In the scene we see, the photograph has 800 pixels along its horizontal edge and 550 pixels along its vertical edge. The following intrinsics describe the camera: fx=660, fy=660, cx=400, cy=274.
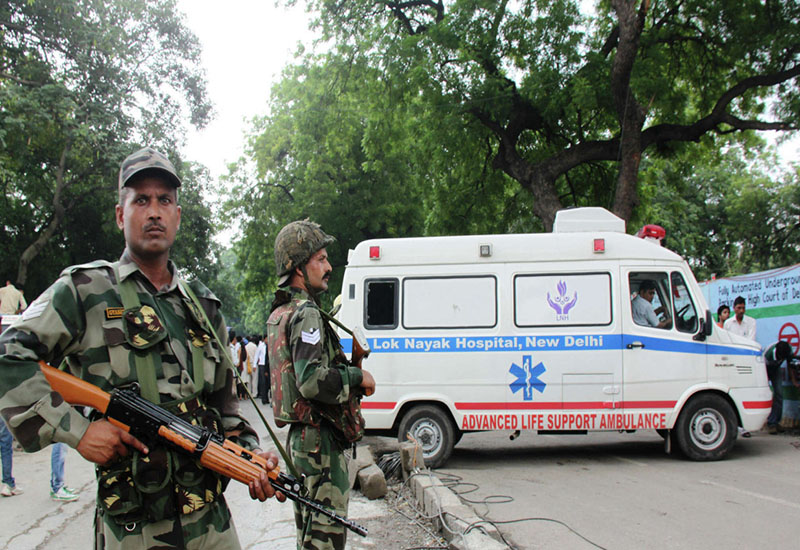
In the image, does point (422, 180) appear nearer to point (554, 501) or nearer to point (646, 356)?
point (646, 356)

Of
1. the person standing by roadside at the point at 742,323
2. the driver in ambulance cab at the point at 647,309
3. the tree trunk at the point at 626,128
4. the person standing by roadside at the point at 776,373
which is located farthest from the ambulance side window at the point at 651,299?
the tree trunk at the point at 626,128

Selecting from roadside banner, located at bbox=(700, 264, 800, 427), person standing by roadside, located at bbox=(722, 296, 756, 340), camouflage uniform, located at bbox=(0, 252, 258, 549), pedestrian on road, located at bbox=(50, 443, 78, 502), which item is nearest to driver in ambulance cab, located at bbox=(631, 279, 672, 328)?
person standing by roadside, located at bbox=(722, 296, 756, 340)

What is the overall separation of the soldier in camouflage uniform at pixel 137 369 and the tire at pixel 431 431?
6.15m

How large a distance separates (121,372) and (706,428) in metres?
7.98

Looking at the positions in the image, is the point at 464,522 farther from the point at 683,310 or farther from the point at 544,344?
the point at 683,310

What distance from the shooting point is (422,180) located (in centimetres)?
1841

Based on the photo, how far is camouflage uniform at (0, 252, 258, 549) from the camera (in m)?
1.85

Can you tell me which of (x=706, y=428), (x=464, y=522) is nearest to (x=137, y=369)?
(x=464, y=522)

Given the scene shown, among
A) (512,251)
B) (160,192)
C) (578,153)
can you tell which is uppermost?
(578,153)

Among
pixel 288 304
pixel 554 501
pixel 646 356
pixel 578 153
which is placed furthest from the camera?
pixel 578 153

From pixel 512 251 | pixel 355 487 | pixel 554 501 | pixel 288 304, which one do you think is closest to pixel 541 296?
pixel 512 251

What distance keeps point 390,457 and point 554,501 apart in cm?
185

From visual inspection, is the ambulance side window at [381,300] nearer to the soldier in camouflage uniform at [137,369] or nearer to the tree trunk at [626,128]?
the tree trunk at [626,128]

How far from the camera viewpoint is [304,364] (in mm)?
3174
